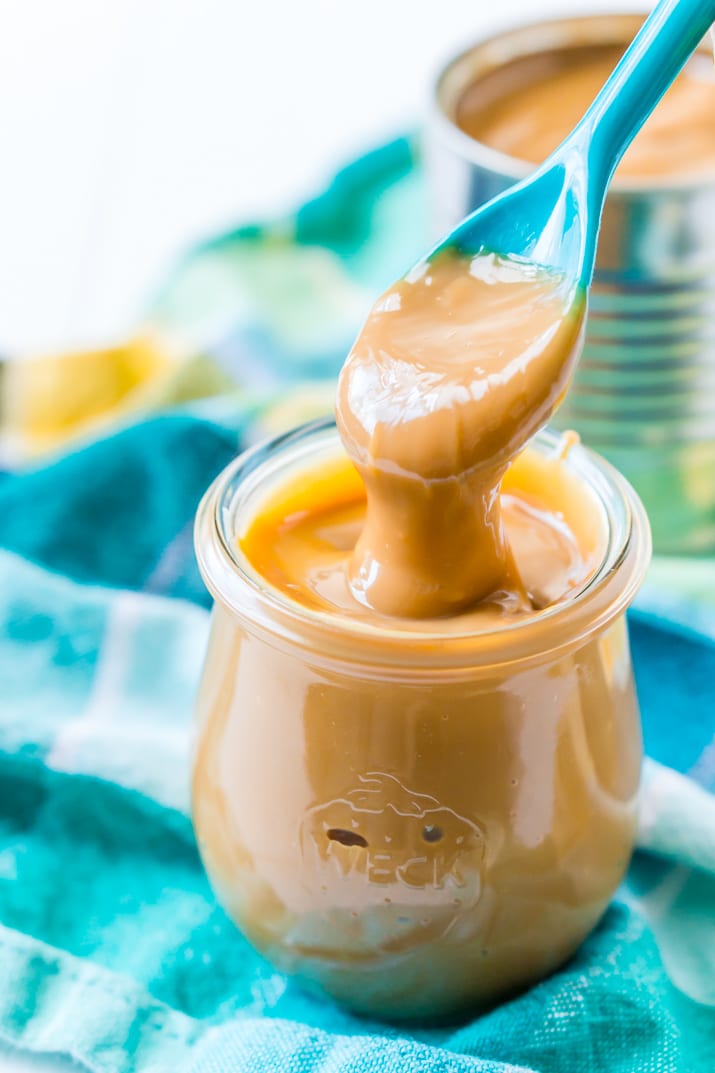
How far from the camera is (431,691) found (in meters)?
0.85

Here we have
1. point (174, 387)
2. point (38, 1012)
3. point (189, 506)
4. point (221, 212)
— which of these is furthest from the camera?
point (221, 212)

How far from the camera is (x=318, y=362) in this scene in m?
1.77

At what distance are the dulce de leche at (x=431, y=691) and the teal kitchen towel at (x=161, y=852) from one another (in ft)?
0.17

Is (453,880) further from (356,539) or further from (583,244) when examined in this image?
(583,244)

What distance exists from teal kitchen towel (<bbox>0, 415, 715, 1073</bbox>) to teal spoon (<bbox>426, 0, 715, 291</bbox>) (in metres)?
0.44

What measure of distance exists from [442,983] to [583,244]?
471 millimetres

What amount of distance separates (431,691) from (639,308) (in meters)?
0.67

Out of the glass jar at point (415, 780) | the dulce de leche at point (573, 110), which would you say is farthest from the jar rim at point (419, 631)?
the dulce de leche at point (573, 110)

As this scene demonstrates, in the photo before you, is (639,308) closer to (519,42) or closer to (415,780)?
(519,42)

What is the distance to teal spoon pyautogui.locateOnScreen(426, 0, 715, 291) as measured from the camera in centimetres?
94

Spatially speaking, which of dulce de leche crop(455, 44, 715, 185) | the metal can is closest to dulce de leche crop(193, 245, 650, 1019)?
the metal can

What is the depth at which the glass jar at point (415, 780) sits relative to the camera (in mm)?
861

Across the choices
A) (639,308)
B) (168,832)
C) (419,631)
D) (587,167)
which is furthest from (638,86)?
(168,832)

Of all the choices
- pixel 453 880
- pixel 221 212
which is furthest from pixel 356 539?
pixel 221 212
